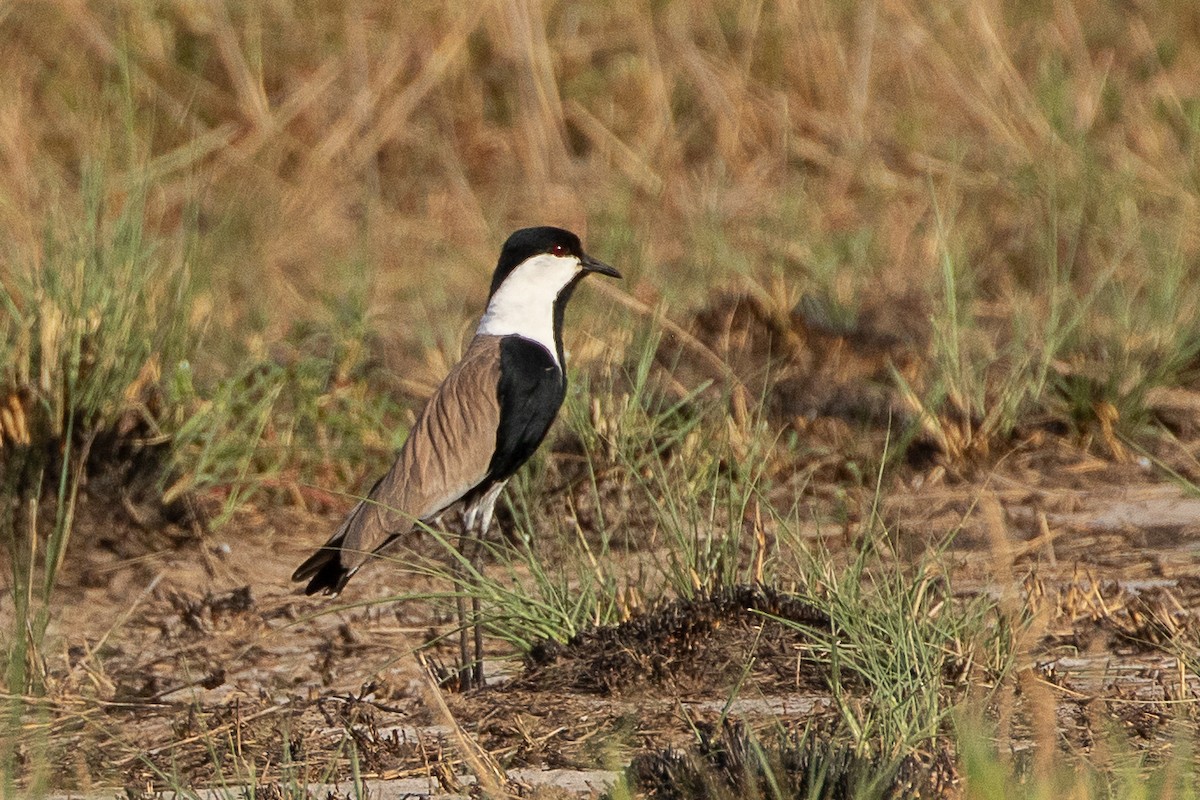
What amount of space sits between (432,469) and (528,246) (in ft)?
2.24

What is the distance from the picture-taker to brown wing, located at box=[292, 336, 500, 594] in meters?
4.26

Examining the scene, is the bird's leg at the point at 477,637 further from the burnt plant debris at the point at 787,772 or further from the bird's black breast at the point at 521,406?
the burnt plant debris at the point at 787,772

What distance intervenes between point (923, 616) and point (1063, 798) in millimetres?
966

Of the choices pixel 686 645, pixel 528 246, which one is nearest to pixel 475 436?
pixel 528 246

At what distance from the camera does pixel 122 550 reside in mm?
4973

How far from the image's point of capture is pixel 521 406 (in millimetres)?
4418

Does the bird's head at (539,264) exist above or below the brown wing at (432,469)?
above

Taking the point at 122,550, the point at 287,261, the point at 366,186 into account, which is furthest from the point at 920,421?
the point at 366,186

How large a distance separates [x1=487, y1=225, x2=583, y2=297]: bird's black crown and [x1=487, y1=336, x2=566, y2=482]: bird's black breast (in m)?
0.28

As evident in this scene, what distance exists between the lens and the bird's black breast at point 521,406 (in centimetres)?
442

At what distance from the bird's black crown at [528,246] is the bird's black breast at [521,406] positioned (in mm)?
281

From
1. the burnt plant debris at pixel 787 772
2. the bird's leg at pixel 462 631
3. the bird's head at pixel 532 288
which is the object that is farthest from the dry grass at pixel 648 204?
the burnt plant debris at pixel 787 772

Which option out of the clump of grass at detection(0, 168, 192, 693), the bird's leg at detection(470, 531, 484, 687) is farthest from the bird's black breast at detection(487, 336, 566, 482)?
the clump of grass at detection(0, 168, 192, 693)

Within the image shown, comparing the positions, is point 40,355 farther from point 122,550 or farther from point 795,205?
point 795,205
